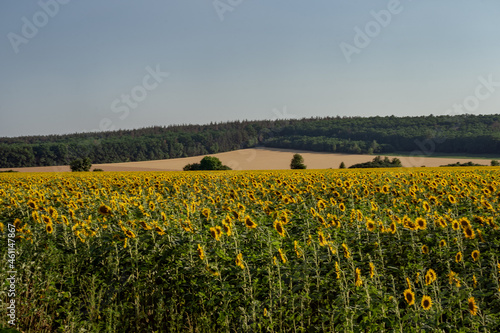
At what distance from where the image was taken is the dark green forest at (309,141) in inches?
2913

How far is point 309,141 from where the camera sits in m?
91.9

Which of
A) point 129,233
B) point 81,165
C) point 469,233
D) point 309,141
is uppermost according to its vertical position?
point 309,141

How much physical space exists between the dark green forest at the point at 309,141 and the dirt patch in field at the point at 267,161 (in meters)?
6.95

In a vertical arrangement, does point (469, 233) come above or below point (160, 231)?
below

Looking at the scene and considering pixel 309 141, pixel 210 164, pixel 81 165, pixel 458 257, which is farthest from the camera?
pixel 309 141

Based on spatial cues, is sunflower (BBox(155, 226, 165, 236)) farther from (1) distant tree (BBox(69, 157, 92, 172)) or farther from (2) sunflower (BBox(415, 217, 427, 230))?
(1) distant tree (BBox(69, 157, 92, 172))

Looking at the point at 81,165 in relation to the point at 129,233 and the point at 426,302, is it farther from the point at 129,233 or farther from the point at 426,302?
the point at 426,302

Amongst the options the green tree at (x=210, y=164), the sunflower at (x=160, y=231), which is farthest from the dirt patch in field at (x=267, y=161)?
the sunflower at (x=160, y=231)

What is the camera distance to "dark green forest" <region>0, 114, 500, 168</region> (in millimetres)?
74000

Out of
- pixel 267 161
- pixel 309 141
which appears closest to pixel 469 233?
pixel 267 161

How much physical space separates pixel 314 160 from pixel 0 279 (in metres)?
65.8

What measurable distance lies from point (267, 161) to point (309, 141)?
25.8m

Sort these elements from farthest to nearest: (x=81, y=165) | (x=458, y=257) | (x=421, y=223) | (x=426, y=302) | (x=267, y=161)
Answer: (x=267, y=161) → (x=81, y=165) → (x=421, y=223) → (x=458, y=257) → (x=426, y=302)

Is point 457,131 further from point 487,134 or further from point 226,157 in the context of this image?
point 226,157
